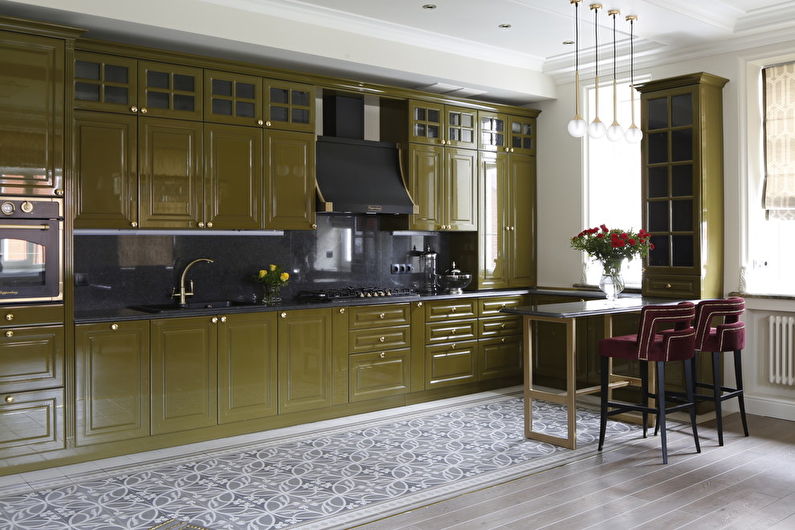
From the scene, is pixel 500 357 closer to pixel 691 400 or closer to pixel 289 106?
pixel 691 400

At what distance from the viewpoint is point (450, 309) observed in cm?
617

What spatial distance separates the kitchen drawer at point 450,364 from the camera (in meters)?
6.05

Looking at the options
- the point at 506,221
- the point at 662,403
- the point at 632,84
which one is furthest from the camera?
the point at 506,221

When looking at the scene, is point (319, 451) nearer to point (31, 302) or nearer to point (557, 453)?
point (557, 453)

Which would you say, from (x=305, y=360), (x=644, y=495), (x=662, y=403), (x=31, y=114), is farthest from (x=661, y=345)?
(x=31, y=114)

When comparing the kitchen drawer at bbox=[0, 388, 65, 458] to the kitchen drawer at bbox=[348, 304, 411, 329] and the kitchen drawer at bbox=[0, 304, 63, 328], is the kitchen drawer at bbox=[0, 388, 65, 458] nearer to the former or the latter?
the kitchen drawer at bbox=[0, 304, 63, 328]

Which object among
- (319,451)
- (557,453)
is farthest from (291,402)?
(557,453)

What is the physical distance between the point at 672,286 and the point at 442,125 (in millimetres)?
2335

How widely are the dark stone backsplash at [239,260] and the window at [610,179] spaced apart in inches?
53.7

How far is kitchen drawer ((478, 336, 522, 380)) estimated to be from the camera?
6.43 metres

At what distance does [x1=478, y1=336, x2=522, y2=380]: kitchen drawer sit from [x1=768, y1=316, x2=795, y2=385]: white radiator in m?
2.13

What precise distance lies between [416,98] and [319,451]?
3.08m

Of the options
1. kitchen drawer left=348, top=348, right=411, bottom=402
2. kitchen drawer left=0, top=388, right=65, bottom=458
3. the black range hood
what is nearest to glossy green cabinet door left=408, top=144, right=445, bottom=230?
the black range hood

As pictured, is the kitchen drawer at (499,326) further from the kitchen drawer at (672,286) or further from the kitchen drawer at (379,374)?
the kitchen drawer at (672,286)
